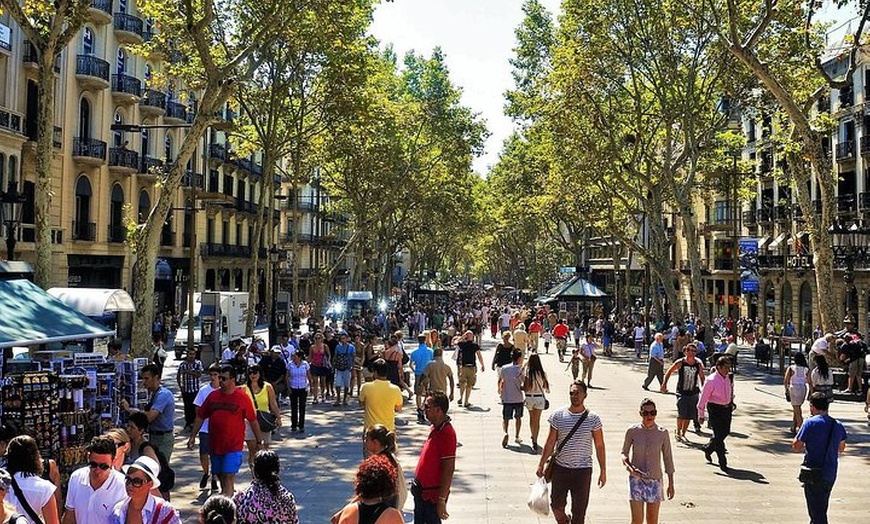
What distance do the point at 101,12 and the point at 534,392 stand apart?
26660 mm

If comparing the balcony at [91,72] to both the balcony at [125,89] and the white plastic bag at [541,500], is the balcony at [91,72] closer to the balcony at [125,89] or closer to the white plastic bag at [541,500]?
the balcony at [125,89]

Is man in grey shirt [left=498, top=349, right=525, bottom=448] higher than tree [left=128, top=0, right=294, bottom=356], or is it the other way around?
tree [left=128, top=0, right=294, bottom=356]

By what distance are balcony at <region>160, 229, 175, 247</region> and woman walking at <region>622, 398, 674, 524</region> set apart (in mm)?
35334

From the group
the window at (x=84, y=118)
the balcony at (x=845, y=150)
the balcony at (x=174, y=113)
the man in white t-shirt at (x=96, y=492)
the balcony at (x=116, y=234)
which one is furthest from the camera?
the balcony at (x=845, y=150)

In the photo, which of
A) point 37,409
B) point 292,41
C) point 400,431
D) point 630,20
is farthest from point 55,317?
point 630,20

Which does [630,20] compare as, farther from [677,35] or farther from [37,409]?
[37,409]

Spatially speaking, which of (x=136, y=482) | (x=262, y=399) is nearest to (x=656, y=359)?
(x=262, y=399)

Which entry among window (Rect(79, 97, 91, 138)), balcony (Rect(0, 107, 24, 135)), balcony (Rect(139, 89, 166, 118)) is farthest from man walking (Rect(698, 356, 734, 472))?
balcony (Rect(139, 89, 166, 118))

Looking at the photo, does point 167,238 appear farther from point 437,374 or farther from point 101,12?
point 437,374

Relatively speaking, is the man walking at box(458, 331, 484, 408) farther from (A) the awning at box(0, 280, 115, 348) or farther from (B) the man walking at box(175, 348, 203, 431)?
(A) the awning at box(0, 280, 115, 348)

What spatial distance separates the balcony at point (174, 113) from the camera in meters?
37.5

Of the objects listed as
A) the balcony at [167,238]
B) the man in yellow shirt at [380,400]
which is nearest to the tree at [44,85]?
the man in yellow shirt at [380,400]

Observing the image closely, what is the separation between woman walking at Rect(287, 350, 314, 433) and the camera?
1320 cm

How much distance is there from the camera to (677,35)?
75.3 feet
